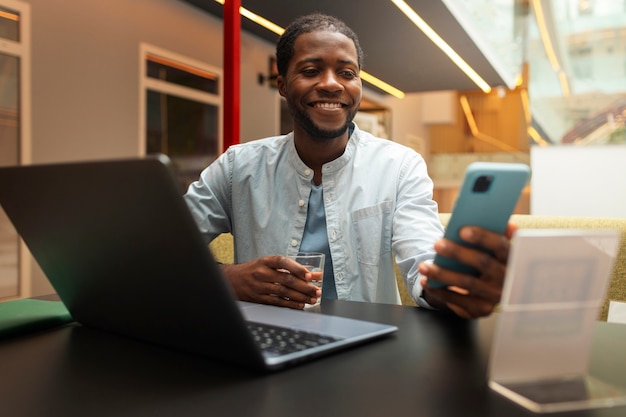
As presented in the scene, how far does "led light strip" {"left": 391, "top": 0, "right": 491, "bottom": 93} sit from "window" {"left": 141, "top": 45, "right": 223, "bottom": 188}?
2.32m

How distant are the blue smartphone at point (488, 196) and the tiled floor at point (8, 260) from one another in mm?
3349

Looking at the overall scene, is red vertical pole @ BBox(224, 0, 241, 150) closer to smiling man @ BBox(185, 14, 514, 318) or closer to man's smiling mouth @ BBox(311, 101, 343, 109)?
smiling man @ BBox(185, 14, 514, 318)

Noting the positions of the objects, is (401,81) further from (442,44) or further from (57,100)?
(57,100)

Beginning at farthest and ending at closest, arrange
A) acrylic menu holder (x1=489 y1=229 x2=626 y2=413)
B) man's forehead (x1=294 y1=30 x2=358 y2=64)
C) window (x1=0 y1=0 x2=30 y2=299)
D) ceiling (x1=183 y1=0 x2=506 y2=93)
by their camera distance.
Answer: window (x1=0 y1=0 x2=30 y2=299)
ceiling (x1=183 y1=0 x2=506 y2=93)
man's forehead (x1=294 y1=30 x2=358 y2=64)
acrylic menu holder (x1=489 y1=229 x2=626 y2=413)

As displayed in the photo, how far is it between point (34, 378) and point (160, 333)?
0.39ft

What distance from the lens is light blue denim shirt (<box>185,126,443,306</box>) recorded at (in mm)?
1264

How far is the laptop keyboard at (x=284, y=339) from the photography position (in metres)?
0.56

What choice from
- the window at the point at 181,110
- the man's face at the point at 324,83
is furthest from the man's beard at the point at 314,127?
the window at the point at 181,110

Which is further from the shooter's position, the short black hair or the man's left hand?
the short black hair

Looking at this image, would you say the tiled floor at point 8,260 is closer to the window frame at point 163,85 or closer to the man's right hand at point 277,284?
the window frame at point 163,85

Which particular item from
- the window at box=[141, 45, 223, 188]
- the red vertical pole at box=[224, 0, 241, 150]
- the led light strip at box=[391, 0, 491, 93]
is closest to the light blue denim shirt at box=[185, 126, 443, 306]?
the red vertical pole at box=[224, 0, 241, 150]

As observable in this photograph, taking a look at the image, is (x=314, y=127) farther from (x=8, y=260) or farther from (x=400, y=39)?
(x=8, y=260)

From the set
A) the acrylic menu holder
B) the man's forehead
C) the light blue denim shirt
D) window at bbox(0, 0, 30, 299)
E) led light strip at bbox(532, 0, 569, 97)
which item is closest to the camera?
the acrylic menu holder

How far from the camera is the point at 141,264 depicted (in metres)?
0.53
